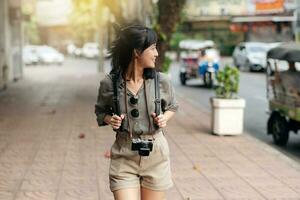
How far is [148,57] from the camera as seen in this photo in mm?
4230

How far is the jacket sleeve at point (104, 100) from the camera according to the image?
4.34 metres

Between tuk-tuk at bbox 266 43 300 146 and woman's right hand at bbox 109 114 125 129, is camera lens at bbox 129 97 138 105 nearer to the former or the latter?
woman's right hand at bbox 109 114 125 129

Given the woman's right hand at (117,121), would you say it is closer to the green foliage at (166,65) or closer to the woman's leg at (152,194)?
the woman's leg at (152,194)

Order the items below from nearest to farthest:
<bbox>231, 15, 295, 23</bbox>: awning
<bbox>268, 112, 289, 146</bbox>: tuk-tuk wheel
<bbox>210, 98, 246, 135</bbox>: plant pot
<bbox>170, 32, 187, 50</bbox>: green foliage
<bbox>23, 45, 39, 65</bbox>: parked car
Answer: <bbox>268, 112, 289, 146</bbox>: tuk-tuk wheel < <bbox>210, 98, 246, 135</bbox>: plant pot < <bbox>23, 45, 39, 65</bbox>: parked car < <bbox>231, 15, 295, 23</bbox>: awning < <bbox>170, 32, 187, 50</bbox>: green foliage

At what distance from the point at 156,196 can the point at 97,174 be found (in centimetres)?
385

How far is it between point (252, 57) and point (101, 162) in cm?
2678

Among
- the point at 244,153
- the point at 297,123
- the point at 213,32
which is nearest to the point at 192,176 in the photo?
the point at 244,153

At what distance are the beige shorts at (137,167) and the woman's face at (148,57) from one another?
1.55ft

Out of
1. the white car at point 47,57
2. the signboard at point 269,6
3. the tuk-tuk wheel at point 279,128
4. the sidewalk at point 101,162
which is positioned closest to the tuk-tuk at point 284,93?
the tuk-tuk wheel at point 279,128

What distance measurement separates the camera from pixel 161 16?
672 inches

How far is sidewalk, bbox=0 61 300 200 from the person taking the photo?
7.22 metres

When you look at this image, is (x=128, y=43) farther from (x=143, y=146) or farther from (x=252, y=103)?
(x=252, y=103)

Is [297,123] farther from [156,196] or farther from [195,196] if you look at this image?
[156,196]

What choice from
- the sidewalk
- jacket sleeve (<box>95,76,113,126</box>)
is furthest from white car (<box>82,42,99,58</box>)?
jacket sleeve (<box>95,76,113,126</box>)
